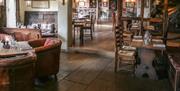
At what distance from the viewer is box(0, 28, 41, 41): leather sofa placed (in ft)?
24.6

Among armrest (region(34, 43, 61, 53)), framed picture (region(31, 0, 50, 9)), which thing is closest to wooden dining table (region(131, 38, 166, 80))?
armrest (region(34, 43, 61, 53))

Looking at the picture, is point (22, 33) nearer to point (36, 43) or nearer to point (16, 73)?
point (36, 43)

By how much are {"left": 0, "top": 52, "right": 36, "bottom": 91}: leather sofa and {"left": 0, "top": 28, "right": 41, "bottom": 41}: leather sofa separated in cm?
393

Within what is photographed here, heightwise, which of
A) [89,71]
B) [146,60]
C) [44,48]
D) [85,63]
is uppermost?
[44,48]

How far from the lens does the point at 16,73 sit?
11.4 ft

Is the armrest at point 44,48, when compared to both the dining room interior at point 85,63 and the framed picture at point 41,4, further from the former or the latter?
the framed picture at point 41,4

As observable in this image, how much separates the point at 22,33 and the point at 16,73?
4.36m

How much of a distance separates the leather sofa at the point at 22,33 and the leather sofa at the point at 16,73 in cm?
393

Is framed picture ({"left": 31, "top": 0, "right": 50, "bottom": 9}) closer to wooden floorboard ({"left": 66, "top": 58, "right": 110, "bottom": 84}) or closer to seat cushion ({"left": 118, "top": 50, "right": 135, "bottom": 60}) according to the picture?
wooden floorboard ({"left": 66, "top": 58, "right": 110, "bottom": 84})

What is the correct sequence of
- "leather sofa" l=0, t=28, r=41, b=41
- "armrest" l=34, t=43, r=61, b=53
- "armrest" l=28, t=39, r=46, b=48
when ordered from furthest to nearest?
"leather sofa" l=0, t=28, r=41, b=41 → "armrest" l=28, t=39, r=46, b=48 → "armrest" l=34, t=43, r=61, b=53

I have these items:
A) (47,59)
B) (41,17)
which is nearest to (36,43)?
(47,59)

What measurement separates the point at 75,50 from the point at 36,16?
407 centimetres

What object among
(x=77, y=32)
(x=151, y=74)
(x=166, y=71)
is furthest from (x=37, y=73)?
(x=77, y=32)

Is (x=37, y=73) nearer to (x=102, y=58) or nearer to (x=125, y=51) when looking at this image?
(x=125, y=51)
